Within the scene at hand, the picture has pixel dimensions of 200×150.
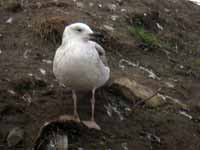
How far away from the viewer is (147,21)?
936 centimetres

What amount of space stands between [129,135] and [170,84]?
1.53 meters

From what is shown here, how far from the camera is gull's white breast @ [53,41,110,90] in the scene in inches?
242

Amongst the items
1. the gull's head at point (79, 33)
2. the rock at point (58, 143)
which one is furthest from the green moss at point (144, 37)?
the rock at point (58, 143)

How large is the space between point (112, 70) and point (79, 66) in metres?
1.73

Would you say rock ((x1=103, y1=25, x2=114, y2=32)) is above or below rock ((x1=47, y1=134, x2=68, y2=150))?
below

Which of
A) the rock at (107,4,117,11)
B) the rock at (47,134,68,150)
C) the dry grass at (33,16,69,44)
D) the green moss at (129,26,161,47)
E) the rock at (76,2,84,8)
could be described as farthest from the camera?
the rock at (107,4,117,11)

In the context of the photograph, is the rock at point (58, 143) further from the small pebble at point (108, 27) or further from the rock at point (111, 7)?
the rock at point (111, 7)

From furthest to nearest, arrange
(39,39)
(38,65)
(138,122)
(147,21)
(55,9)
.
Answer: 1. (147,21)
2. (55,9)
3. (39,39)
4. (38,65)
5. (138,122)

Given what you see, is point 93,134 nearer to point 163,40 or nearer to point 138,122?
point 138,122

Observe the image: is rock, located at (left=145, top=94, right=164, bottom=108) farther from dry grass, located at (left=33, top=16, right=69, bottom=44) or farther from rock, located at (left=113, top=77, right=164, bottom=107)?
dry grass, located at (left=33, top=16, right=69, bottom=44)

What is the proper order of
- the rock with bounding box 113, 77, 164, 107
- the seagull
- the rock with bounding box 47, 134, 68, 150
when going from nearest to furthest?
1. the rock with bounding box 47, 134, 68, 150
2. the seagull
3. the rock with bounding box 113, 77, 164, 107

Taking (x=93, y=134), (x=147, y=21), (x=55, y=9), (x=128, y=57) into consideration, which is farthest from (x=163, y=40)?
(x=93, y=134)

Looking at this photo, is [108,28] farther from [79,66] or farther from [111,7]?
[79,66]

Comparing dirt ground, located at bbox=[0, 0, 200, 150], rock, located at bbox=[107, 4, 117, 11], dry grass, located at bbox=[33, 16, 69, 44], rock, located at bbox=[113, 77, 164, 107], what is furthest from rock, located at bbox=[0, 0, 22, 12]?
rock, located at bbox=[113, 77, 164, 107]
